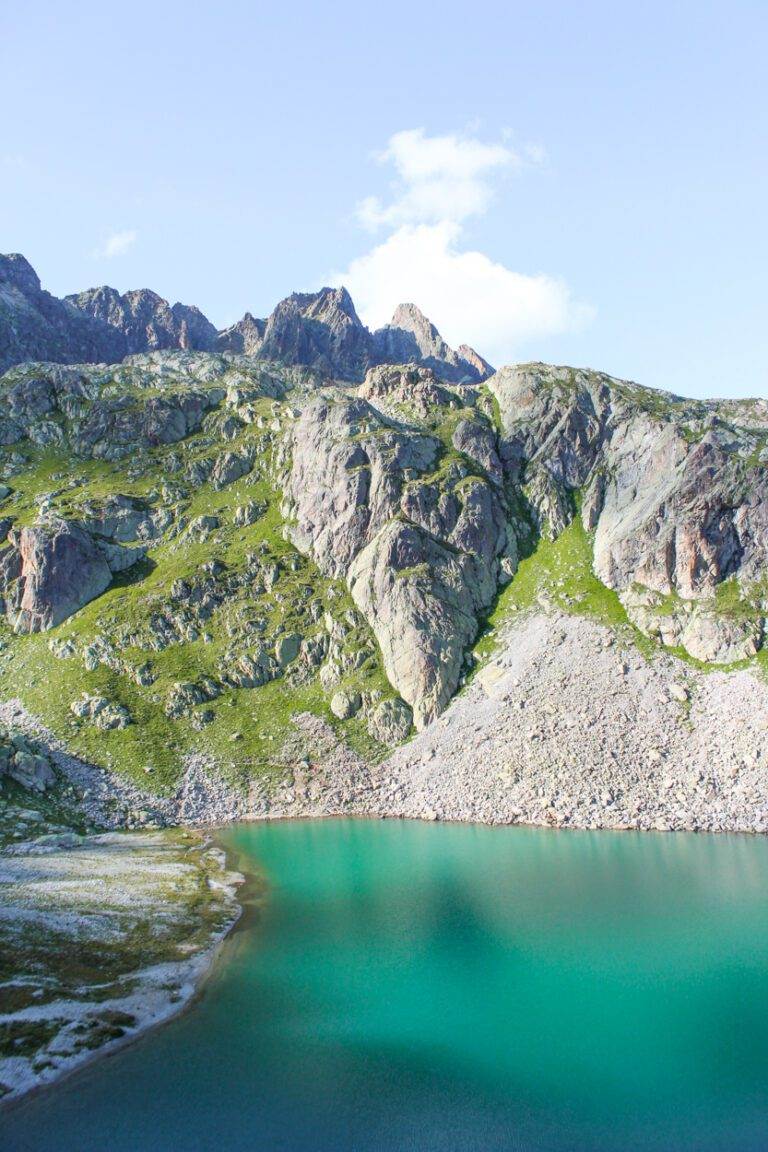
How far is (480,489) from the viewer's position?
413 feet

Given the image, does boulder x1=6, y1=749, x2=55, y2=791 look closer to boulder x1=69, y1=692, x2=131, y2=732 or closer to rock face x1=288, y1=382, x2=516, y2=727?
boulder x1=69, y1=692, x2=131, y2=732

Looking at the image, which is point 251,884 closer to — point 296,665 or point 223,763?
point 223,763

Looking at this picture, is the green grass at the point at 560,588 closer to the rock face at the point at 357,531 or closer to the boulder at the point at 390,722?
the rock face at the point at 357,531

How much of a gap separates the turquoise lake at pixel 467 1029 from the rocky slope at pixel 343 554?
2989 cm

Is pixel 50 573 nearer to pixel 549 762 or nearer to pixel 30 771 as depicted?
pixel 30 771

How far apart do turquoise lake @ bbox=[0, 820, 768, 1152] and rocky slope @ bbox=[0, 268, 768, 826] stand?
98.1 ft

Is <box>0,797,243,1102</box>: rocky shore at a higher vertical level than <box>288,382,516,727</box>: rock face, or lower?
lower

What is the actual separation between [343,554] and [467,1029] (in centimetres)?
9349

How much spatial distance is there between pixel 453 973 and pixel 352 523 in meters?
91.3

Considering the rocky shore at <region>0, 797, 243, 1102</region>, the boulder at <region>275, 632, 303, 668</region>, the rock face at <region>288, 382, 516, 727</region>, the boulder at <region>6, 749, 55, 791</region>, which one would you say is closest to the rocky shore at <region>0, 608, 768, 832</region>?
the boulder at <region>6, 749, 55, 791</region>

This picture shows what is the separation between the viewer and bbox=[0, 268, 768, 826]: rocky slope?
95688 millimetres

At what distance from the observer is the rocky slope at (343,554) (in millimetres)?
95688

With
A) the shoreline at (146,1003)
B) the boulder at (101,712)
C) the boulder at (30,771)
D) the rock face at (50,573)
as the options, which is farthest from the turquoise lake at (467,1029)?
the rock face at (50,573)

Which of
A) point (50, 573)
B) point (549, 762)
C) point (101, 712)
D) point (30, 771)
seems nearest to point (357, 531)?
point (50, 573)
